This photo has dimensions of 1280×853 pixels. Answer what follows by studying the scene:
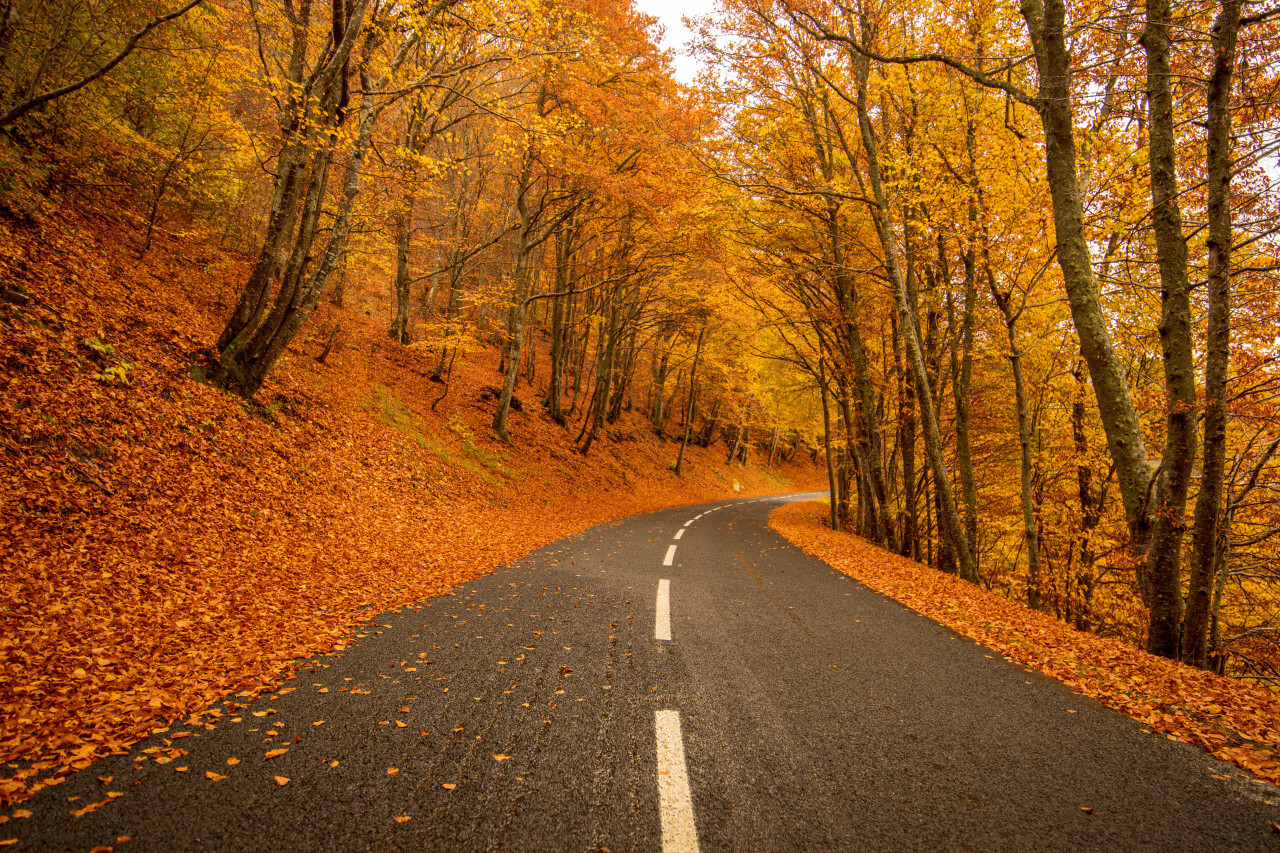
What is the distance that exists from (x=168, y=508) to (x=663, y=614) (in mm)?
5664

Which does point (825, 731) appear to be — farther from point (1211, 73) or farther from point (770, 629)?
point (1211, 73)

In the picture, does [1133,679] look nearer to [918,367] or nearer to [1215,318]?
[1215,318]

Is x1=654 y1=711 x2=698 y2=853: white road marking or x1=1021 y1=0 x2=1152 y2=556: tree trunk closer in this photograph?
x1=654 y1=711 x2=698 y2=853: white road marking

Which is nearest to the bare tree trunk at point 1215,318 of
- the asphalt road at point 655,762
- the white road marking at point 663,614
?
the asphalt road at point 655,762

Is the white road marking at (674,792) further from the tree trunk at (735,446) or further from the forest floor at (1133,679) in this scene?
the tree trunk at (735,446)

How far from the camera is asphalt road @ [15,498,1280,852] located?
2.10m

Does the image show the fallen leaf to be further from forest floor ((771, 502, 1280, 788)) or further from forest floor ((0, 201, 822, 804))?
forest floor ((771, 502, 1280, 788))

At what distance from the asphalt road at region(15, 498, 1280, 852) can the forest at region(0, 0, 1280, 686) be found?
3.77 m

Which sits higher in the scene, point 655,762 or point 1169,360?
point 1169,360

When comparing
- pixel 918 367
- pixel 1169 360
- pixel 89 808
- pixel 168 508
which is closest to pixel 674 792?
pixel 89 808

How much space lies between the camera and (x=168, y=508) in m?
5.43

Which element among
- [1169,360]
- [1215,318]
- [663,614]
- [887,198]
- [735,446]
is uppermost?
[887,198]

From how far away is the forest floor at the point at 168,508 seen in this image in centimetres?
324

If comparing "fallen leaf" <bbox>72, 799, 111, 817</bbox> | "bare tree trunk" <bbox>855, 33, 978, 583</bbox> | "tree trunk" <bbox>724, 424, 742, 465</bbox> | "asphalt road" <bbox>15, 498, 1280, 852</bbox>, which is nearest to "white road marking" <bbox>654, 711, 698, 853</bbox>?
"asphalt road" <bbox>15, 498, 1280, 852</bbox>
